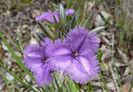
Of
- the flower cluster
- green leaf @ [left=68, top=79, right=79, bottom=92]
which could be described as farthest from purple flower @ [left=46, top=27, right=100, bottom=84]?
green leaf @ [left=68, top=79, right=79, bottom=92]

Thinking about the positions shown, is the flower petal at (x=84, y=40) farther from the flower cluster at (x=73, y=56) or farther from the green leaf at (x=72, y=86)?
the green leaf at (x=72, y=86)

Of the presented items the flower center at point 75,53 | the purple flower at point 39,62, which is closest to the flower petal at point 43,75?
the purple flower at point 39,62

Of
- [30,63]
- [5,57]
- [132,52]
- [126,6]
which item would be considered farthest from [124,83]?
[30,63]

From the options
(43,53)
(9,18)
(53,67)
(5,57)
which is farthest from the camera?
(9,18)

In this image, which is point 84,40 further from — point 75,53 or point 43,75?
point 43,75

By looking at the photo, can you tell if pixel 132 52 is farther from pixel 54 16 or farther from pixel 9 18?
pixel 54 16

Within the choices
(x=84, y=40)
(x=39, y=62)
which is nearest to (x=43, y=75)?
(x=39, y=62)

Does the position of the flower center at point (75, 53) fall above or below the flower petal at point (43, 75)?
above
